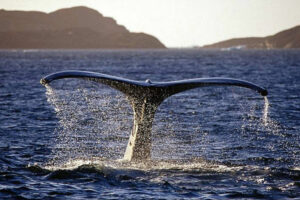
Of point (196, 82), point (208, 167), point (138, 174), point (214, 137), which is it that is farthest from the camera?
point (214, 137)

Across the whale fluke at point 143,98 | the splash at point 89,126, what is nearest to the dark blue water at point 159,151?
the splash at point 89,126

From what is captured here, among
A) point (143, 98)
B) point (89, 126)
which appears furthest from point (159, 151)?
point (89, 126)

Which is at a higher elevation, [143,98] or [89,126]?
[143,98]

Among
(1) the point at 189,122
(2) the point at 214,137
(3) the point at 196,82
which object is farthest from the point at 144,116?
(1) the point at 189,122

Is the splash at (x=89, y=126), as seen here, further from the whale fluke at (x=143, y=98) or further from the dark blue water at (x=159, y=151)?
the whale fluke at (x=143, y=98)

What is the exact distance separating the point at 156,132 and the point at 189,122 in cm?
296

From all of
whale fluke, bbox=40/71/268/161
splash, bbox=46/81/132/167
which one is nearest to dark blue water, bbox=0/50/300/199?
splash, bbox=46/81/132/167

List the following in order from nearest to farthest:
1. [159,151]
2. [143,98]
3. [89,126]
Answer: [143,98] < [159,151] < [89,126]

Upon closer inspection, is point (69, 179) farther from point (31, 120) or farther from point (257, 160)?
point (31, 120)

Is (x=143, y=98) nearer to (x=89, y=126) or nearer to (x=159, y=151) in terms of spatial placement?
(x=159, y=151)

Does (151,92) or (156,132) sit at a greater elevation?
(151,92)

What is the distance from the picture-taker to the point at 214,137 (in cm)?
1969

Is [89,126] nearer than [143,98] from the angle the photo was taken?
No

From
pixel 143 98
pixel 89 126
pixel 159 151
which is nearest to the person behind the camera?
pixel 143 98
